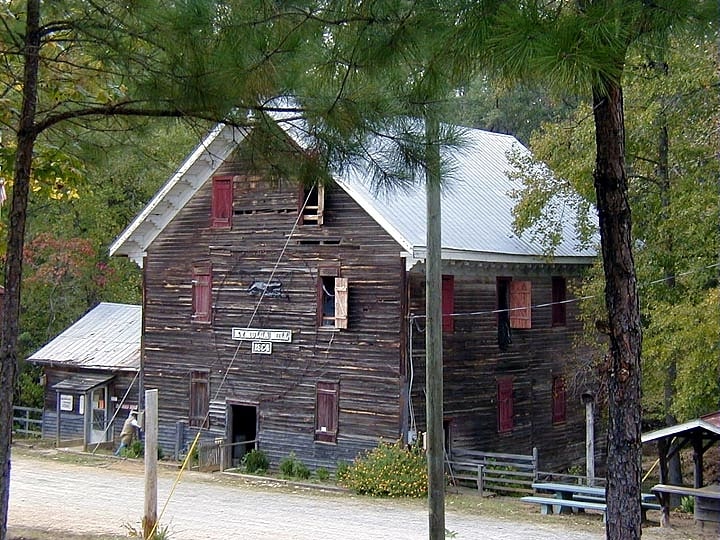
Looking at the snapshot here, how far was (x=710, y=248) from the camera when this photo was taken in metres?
21.0

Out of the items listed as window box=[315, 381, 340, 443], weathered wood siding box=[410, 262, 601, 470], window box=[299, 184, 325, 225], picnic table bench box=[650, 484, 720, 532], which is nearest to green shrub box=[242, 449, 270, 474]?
window box=[315, 381, 340, 443]

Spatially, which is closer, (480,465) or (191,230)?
(480,465)

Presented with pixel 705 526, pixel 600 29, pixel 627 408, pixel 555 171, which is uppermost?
pixel 555 171

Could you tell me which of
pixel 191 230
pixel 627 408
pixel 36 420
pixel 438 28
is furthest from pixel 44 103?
pixel 36 420

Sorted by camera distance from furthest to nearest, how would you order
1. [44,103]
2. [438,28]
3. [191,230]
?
[191,230] < [44,103] < [438,28]

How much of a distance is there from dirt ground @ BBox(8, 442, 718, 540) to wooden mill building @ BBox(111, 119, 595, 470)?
7.42ft

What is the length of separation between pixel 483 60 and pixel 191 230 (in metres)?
22.7

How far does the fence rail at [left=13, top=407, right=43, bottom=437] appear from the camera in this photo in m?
34.7

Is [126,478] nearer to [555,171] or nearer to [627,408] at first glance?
[555,171]

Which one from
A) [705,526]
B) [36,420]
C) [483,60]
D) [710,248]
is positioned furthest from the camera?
[36,420]

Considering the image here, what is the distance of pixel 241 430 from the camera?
28.8 metres

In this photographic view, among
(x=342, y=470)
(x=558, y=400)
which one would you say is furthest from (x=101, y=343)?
(x=558, y=400)

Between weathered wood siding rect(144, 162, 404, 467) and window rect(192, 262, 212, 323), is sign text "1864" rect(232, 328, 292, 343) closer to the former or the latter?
weathered wood siding rect(144, 162, 404, 467)

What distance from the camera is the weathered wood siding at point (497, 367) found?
2578 centimetres
